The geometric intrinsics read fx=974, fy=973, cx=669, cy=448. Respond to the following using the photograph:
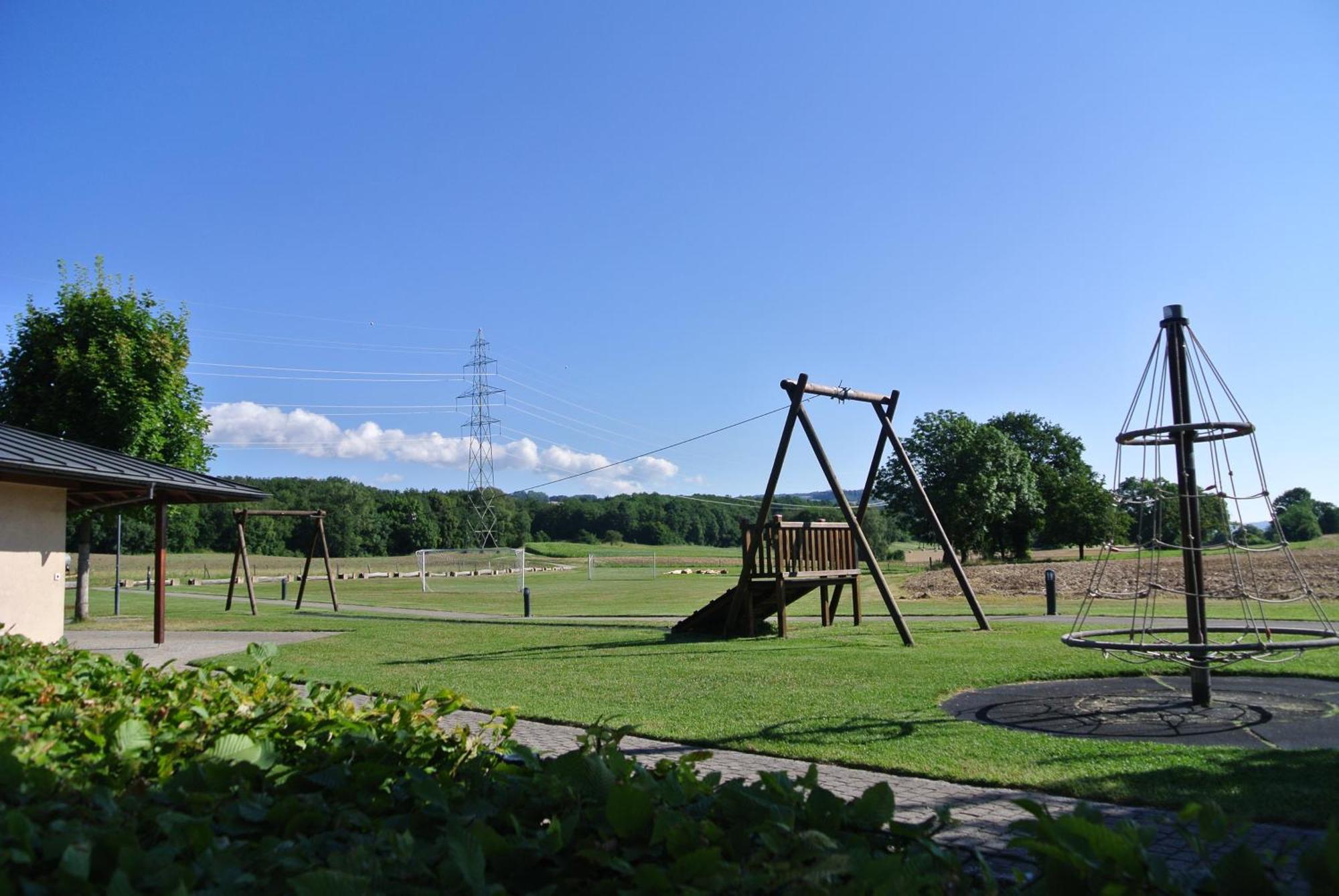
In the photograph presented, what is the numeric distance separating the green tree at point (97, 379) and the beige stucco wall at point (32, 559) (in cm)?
987

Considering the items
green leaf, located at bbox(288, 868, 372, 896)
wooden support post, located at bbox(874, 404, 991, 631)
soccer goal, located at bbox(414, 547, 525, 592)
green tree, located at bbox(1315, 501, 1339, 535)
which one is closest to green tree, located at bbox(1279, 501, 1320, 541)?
green tree, located at bbox(1315, 501, 1339, 535)

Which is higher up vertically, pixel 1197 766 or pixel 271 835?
pixel 271 835

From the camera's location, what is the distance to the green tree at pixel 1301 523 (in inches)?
2672

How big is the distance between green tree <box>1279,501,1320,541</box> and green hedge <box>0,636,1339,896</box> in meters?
74.3

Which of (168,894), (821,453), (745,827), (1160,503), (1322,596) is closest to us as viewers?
(168,894)

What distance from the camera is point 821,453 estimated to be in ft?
51.7

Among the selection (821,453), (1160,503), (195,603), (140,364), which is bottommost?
(195,603)

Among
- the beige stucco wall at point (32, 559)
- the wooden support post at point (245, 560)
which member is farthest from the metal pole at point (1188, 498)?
the wooden support post at point (245, 560)

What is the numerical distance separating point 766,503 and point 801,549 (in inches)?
56.1

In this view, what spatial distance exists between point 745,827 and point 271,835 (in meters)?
0.94

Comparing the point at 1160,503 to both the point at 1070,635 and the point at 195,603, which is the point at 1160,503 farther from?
the point at 195,603

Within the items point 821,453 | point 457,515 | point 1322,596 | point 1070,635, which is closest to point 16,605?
point 821,453

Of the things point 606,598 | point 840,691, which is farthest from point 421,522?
point 840,691

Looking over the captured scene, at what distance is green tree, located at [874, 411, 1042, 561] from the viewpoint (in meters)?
61.3
